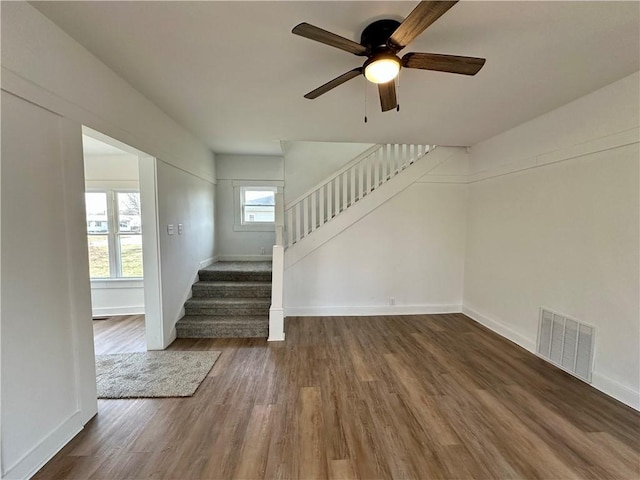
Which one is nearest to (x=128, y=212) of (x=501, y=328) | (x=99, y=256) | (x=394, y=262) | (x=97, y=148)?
(x=99, y=256)

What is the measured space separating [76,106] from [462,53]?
8.64ft

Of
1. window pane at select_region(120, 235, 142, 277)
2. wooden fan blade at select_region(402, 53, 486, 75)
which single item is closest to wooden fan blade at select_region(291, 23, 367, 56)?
wooden fan blade at select_region(402, 53, 486, 75)

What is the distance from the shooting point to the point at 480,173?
3.92 metres

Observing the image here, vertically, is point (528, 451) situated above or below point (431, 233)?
below

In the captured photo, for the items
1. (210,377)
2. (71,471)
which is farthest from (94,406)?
(210,377)

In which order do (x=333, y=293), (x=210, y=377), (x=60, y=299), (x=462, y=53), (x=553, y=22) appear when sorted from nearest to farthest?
(x=553, y=22) → (x=60, y=299) → (x=462, y=53) → (x=210, y=377) → (x=333, y=293)

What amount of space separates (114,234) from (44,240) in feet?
10.5

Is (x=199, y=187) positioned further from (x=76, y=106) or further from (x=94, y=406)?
(x=94, y=406)

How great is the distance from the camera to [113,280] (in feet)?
14.2

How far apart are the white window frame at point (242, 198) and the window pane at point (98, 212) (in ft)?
6.46

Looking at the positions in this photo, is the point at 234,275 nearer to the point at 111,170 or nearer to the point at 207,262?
the point at 207,262

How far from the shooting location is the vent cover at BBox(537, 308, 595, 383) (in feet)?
8.09

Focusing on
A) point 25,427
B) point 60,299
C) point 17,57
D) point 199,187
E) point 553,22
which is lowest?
point 25,427

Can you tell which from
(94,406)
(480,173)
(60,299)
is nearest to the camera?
(60,299)
